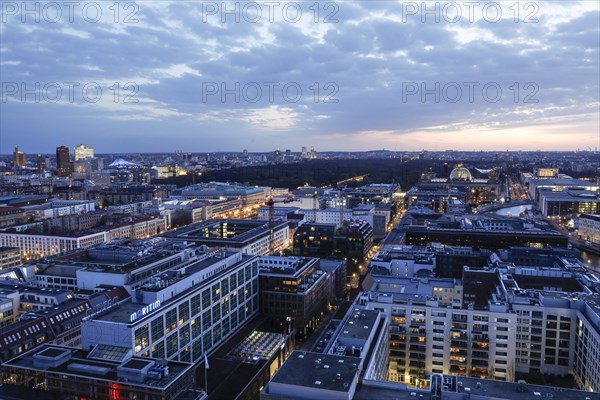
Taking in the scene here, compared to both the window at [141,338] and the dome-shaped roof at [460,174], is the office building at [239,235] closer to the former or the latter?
the window at [141,338]

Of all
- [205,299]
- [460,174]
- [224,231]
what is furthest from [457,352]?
[460,174]

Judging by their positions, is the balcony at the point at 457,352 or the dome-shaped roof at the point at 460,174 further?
the dome-shaped roof at the point at 460,174

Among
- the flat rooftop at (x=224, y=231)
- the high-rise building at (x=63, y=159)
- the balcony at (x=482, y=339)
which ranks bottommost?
the balcony at (x=482, y=339)

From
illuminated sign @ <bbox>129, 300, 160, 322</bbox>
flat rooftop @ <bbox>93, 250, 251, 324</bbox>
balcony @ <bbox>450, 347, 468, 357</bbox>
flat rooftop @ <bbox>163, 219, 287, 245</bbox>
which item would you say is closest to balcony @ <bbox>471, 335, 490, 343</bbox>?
balcony @ <bbox>450, 347, 468, 357</bbox>

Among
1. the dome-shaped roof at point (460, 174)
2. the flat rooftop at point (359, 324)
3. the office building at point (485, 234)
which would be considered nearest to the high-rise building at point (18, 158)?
the dome-shaped roof at point (460, 174)

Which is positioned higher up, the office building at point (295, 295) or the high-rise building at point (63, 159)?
the high-rise building at point (63, 159)

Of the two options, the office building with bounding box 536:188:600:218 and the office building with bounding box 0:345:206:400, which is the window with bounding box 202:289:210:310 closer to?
the office building with bounding box 0:345:206:400

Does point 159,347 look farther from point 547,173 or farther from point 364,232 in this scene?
point 547,173
